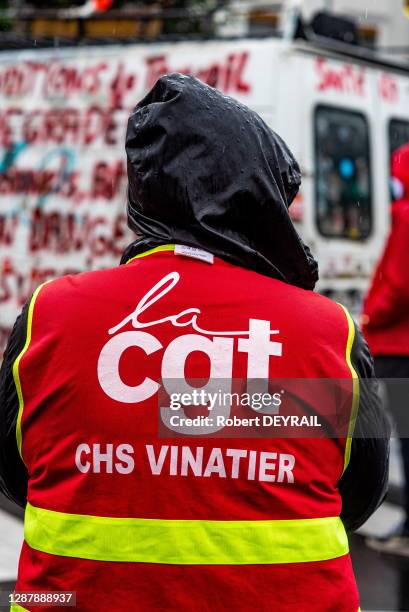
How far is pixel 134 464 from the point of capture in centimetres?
187

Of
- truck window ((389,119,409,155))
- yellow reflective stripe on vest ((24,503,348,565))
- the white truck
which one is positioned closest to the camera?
yellow reflective stripe on vest ((24,503,348,565))

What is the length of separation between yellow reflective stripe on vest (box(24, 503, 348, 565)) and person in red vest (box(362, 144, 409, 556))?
379 cm

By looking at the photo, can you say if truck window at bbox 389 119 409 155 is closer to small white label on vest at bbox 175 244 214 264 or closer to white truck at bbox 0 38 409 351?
white truck at bbox 0 38 409 351

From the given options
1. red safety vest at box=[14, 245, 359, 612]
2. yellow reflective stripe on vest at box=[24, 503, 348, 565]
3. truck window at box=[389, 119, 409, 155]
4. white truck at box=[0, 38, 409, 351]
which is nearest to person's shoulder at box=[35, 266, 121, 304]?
red safety vest at box=[14, 245, 359, 612]

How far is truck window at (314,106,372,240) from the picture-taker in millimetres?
8336

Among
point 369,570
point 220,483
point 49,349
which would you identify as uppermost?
point 49,349

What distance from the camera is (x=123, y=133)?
841 cm

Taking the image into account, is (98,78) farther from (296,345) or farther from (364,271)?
(296,345)

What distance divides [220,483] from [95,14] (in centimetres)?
871

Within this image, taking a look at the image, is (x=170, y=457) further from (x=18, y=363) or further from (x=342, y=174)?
(x=342, y=174)

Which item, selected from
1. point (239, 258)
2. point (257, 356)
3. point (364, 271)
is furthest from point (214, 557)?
point (364, 271)

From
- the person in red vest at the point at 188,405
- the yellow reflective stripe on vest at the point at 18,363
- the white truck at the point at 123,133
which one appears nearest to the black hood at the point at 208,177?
the person in red vest at the point at 188,405

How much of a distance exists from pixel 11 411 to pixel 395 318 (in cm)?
388

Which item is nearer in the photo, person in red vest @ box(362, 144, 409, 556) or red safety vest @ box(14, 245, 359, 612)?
red safety vest @ box(14, 245, 359, 612)
